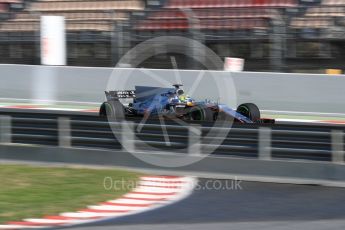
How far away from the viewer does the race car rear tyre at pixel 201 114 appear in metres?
10.6

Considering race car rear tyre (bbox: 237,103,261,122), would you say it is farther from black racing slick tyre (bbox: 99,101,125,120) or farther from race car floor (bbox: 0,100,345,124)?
race car floor (bbox: 0,100,345,124)

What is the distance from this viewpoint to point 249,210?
6289 mm

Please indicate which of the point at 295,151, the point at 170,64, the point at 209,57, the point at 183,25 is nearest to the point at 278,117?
the point at 209,57

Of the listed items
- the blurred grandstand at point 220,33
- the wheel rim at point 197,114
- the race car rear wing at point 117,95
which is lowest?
the wheel rim at point 197,114

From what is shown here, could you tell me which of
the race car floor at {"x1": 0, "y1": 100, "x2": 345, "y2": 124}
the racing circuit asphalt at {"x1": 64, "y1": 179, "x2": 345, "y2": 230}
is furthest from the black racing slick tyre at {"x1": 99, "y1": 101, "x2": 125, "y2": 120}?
the racing circuit asphalt at {"x1": 64, "y1": 179, "x2": 345, "y2": 230}

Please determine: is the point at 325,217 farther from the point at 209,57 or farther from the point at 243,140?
the point at 209,57

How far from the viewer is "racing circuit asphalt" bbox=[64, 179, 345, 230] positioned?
5.73 m

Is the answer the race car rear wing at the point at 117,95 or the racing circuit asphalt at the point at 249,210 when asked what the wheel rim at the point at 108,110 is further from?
the racing circuit asphalt at the point at 249,210

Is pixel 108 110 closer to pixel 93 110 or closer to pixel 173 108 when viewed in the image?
pixel 173 108

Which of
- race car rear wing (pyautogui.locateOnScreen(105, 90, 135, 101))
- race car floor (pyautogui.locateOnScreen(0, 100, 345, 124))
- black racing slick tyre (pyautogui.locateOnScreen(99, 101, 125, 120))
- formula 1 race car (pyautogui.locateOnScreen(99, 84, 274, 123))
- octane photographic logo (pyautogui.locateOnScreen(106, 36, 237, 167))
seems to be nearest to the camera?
octane photographic logo (pyautogui.locateOnScreen(106, 36, 237, 167))

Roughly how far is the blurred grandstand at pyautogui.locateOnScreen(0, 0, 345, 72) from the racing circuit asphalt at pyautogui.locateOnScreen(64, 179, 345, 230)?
805 cm

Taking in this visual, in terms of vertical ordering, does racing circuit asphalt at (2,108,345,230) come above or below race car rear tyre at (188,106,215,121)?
below

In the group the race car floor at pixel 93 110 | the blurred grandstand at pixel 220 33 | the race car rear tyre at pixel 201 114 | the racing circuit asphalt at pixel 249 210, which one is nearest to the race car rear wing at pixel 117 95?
the race car rear tyre at pixel 201 114

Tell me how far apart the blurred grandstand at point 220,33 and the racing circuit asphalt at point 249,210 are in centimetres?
805
